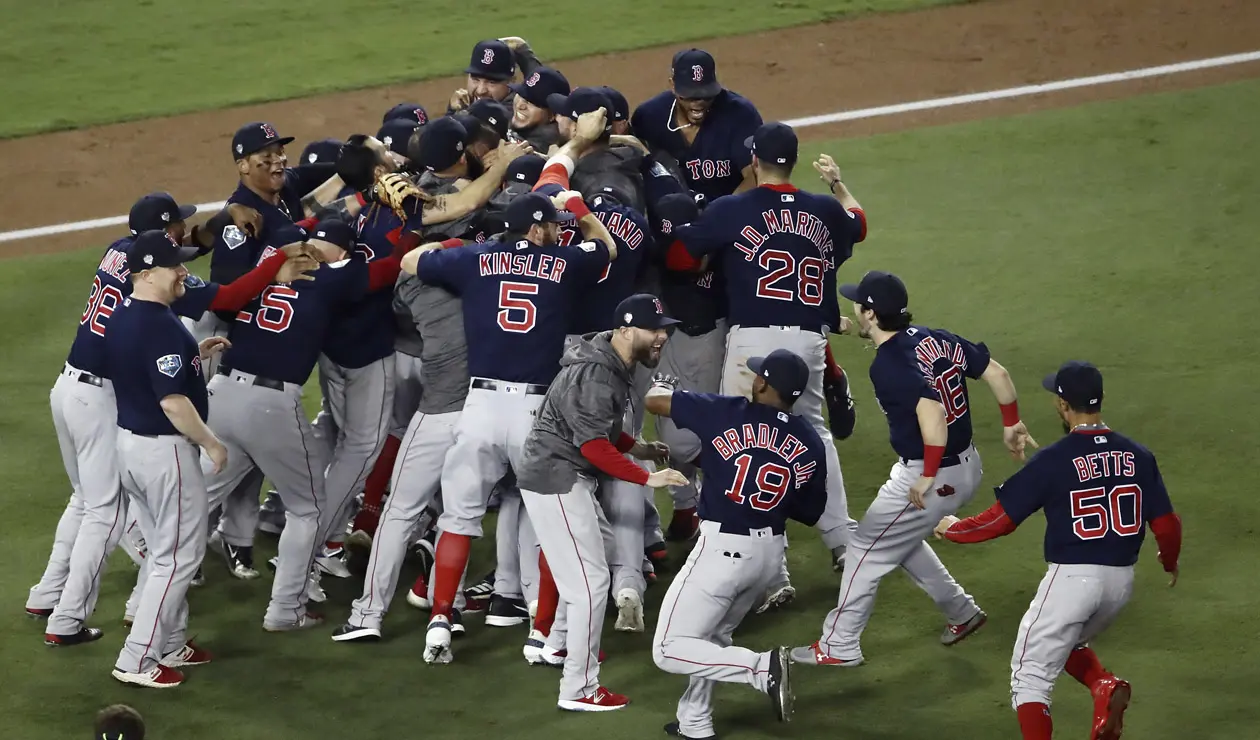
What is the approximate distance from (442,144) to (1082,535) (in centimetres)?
333

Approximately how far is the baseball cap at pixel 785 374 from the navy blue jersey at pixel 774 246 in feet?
4.02

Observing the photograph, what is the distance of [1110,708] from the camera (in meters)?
6.08

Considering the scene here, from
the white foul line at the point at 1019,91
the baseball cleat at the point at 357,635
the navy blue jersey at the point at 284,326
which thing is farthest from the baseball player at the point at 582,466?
the white foul line at the point at 1019,91

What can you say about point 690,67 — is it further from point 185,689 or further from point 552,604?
point 185,689

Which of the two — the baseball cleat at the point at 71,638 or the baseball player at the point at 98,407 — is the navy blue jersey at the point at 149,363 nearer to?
the baseball player at the point at 98,407

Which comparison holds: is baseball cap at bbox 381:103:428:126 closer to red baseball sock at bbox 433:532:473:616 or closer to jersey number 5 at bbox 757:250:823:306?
jersey number 5 at bbox 757:250:823:306

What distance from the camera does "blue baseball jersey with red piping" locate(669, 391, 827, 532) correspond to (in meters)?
6.34

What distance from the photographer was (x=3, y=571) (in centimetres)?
791

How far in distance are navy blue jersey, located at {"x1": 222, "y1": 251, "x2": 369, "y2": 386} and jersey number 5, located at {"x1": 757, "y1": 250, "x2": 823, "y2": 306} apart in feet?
6.24

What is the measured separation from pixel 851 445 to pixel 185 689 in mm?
3804

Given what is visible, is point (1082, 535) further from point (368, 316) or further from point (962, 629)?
point (368, 316)

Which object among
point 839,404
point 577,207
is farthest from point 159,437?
point 839,404

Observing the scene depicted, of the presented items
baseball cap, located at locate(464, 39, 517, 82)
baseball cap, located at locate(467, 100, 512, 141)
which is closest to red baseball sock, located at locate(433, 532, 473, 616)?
baseball cap, located at locate(467, 100, 512, 141)

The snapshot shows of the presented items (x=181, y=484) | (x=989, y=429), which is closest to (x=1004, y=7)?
(x=989, y=429)
